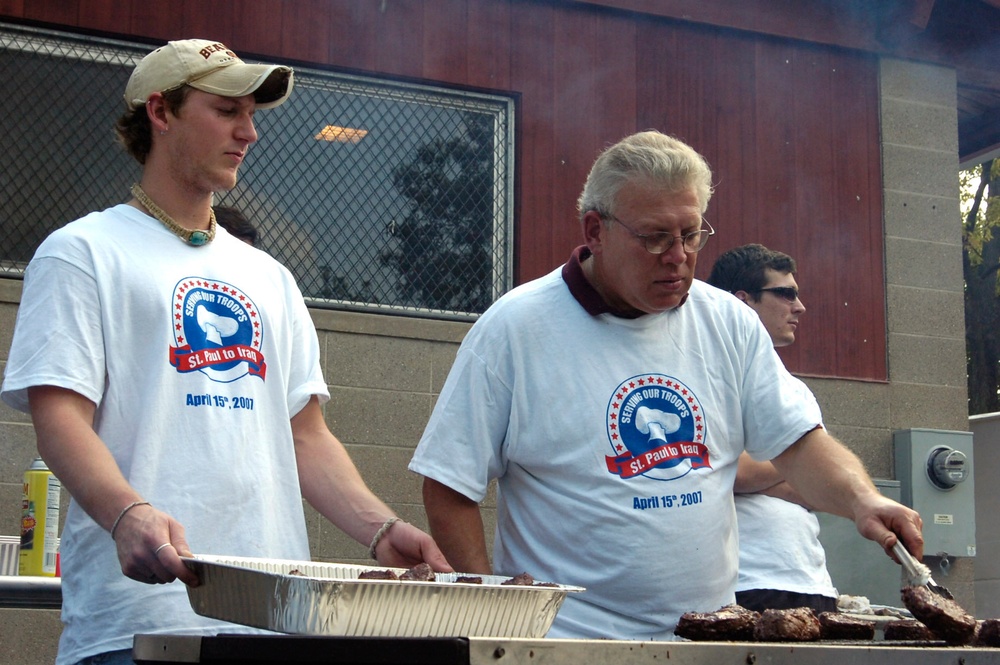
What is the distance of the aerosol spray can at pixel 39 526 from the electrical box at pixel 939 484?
5.11m

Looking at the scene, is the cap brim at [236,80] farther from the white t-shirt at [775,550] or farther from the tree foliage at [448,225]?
the tree foliage at [448,225]

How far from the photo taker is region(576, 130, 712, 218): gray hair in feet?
9.73

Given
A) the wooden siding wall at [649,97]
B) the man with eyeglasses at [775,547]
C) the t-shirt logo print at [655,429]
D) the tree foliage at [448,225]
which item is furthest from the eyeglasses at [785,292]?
the tree foliage at [448,225]

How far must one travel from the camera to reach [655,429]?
2850mm

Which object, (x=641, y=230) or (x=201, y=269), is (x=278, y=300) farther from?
(x=641, y=230)

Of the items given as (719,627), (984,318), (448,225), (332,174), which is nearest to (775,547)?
(719,627)

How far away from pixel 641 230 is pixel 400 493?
11.8 ft

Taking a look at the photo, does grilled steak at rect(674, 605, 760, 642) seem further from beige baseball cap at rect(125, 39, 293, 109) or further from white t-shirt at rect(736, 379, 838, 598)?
white t-shirt at rect(736, 379, 838, 598)

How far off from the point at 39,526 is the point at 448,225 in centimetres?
335

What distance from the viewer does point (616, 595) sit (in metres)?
2.76

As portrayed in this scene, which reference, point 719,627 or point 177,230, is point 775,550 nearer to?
point 719,627

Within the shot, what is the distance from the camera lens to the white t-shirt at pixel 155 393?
2430mm

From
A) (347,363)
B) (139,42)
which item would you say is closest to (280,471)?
(347,363)

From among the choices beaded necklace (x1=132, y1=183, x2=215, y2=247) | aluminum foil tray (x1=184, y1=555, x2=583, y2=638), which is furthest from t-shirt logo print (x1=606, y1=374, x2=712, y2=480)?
beaded necklace (x1=132, y1=183, x2=215, y2=247)
